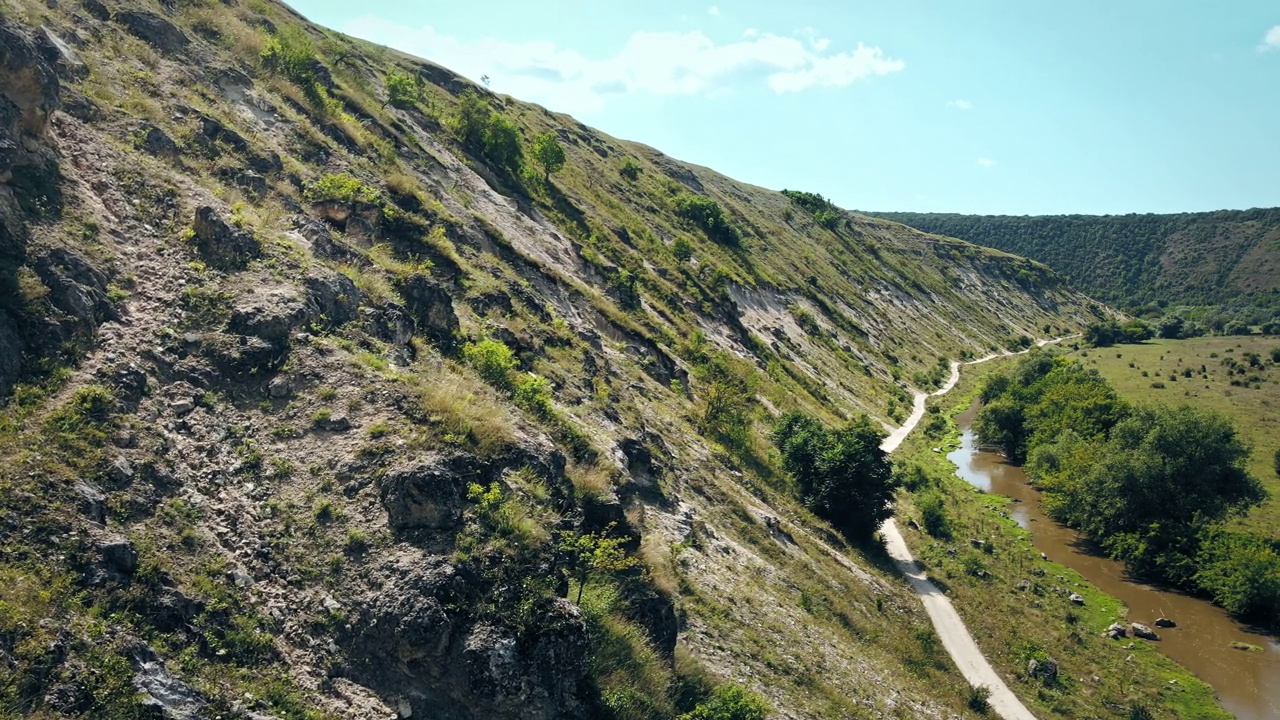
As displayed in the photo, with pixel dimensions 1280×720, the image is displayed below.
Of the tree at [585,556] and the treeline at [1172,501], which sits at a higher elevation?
the treeline at [1172,501]

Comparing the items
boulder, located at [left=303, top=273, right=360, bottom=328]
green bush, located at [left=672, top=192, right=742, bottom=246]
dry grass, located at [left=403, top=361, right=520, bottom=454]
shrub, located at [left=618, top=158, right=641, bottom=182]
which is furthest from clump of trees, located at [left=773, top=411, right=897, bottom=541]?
shrub, located at [left=618, top=158, right=641, bottom=182]

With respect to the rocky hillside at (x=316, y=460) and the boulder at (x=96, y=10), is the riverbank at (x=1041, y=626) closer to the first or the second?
the rocky hillside at (x=316, y=460)

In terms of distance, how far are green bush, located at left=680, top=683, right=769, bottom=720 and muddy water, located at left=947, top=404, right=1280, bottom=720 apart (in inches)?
1082

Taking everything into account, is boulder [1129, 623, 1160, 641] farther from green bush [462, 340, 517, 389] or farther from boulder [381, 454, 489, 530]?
boulder [381, 454, 489, 530]

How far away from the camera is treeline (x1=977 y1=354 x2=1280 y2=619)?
124 ft

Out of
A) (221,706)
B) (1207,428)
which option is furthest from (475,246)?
(1207,428)

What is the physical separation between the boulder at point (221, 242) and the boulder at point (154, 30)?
456 inches

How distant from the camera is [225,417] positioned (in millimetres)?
14570

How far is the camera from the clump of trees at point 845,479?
3853 cm

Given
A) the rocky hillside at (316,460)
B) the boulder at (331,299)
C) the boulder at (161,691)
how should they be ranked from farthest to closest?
the boulder at (331,299)
the rocky hillside at (316,460)
the boulder at (161,691)

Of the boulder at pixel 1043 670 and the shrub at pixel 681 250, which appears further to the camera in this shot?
the shrub at pixel 681 250

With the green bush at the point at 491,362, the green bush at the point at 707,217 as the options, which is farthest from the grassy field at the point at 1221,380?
the green bush at the point at 707,217

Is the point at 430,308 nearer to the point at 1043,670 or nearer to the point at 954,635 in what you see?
the point at 954,635

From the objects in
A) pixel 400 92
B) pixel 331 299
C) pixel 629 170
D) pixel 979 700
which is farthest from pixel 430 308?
pixel 629 170
